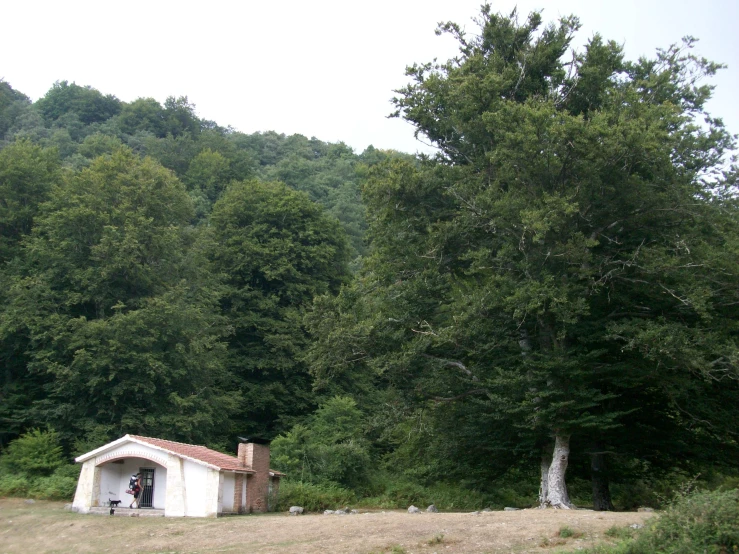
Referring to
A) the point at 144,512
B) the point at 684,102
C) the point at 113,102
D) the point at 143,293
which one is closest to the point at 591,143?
the point at 684,102

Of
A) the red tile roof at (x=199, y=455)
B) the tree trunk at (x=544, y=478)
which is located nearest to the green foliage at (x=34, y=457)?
the red tile roof at (x=199, y=455)

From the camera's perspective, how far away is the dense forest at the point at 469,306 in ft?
72.2

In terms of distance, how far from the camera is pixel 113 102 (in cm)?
11194

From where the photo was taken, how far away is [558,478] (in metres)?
22.4

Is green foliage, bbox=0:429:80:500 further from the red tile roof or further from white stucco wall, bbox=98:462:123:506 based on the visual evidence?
the red tile roof

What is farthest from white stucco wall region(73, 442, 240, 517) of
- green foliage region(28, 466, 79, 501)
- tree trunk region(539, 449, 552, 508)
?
tree trunk region(539, 449, 552, 508)

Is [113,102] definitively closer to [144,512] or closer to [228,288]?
[228,288]

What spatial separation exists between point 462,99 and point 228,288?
22.6m

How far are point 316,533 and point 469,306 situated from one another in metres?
8.96

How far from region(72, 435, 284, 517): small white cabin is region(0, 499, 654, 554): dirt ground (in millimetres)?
1310

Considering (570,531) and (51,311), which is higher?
(51,311)

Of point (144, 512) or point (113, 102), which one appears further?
point (113, 102)

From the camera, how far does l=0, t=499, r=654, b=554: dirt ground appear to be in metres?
15.0

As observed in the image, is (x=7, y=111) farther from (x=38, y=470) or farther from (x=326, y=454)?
(x=326, y=454)
